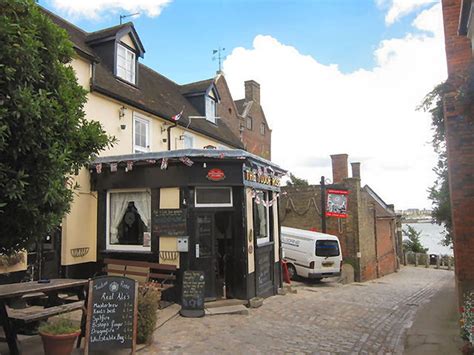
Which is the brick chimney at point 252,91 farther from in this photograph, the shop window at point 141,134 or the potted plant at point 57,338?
the potted plant at point 57,338

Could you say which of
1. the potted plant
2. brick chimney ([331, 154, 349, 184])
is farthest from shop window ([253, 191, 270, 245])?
brick chimney ([331, 154, 349, 184])

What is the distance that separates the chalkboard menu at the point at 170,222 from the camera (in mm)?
9883

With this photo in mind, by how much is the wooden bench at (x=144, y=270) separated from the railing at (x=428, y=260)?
97.7 ft

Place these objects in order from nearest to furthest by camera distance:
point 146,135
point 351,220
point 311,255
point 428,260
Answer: point 146,135 → point 311,255 → point 351,220 → point 428,260

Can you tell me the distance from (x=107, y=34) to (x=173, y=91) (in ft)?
18.7

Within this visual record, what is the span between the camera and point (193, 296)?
29.5 ft

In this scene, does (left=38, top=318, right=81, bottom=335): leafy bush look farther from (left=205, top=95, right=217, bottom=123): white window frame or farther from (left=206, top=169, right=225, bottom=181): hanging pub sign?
(left=205, top=95, right=217, bottom=123): white window frame


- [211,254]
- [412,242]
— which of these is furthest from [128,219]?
[412,242]

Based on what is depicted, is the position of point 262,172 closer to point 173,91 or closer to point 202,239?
point 202,239

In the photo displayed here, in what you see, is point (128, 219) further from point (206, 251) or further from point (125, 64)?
point (125, 64)

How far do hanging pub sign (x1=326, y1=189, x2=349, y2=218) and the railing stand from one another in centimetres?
1748

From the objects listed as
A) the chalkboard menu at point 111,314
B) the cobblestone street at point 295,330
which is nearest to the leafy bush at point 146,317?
the cobblestone street at point 295,330

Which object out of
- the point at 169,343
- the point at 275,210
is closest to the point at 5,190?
the point at 169,343

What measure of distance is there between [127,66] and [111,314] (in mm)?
10253
